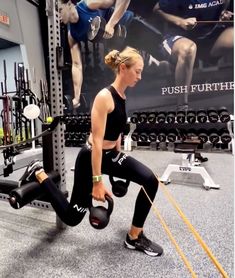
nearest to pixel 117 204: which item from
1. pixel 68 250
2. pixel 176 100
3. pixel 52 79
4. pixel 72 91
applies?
pixel 68 250

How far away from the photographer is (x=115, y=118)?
147 cm

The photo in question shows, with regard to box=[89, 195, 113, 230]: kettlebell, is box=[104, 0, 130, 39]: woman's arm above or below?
above

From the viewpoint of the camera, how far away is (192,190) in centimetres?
286

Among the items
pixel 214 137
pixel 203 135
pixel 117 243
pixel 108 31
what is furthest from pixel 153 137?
pixel 117 243

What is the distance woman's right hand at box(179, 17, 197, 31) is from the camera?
537cm

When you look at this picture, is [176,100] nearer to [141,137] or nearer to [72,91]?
[141,137]

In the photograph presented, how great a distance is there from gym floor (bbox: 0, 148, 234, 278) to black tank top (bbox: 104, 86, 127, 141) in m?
0.80

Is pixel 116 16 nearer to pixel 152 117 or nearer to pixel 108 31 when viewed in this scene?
pixel 108 31

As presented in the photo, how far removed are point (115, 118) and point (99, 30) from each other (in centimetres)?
541

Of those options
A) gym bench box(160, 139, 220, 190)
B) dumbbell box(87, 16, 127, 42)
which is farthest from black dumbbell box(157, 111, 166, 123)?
dumbbell box(87, 16, 127, 42)

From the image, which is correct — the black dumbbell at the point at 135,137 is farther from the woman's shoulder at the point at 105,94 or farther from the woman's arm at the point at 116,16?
the woman's shoulder at the point at 105,94

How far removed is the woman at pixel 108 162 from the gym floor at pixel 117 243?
0.63 feet

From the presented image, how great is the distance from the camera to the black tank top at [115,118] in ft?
4.80

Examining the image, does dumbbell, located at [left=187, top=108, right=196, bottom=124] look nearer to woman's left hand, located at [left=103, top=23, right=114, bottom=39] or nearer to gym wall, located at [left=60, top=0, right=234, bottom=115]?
gym wall, located at [left=60, top=0, right=234, bottom=115]
